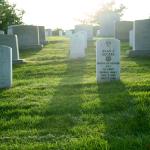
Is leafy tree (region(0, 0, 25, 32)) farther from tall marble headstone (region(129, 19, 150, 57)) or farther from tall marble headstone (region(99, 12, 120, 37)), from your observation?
tall marble headstone (region(129, 19, 150, 57))

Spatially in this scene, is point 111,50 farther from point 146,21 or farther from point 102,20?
point 102,20

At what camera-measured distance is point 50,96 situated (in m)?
9.20

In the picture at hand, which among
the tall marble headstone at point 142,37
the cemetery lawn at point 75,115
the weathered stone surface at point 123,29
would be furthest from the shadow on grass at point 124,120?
the weathered stone surface at point 123,29

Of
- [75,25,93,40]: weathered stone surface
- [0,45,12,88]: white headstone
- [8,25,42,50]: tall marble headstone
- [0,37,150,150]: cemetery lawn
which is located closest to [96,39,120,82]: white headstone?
[0,37,150,150]: cemetery lawn

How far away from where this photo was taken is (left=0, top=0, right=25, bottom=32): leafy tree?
124 ft

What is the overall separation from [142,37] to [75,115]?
10.5m

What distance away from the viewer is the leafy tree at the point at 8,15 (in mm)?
37812

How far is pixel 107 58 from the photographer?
35.0ft

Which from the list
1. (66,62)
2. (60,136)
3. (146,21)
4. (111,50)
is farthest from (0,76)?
(146,21)

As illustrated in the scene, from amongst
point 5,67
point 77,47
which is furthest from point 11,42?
point 5,67

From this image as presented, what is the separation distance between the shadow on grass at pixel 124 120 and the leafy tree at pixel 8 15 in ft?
97.2

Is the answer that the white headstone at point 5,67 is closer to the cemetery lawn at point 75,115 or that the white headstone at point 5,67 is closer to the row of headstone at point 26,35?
the cemetery lawn at point 75,115

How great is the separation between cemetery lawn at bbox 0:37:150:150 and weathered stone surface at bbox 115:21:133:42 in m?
18.5

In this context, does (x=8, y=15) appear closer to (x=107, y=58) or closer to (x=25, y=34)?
(x=25, y=34)
